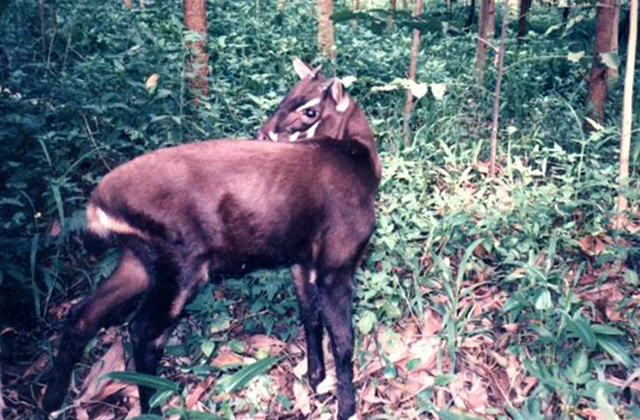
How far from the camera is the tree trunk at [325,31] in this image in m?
6.84

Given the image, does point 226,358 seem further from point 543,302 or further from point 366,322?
point 543,302

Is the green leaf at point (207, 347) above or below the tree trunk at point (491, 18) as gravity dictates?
below

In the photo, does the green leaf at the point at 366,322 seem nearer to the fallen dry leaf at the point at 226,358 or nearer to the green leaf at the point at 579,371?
the fallen dry leaf at the point at 226,358

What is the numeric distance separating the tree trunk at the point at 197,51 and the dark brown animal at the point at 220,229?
1.88m

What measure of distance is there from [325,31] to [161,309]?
5032mm

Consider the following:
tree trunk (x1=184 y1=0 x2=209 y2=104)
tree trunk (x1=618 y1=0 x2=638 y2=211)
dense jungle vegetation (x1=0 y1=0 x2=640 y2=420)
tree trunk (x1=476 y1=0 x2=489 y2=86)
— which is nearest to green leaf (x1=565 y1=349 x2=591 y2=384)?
dense jungle vegetation (x1=0 y1=0 x2=640 y2=420)

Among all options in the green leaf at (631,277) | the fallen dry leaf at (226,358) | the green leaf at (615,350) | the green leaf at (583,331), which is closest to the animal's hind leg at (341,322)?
the fallen dry leaf at (226,358)

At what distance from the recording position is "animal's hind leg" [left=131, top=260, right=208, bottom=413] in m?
2.68

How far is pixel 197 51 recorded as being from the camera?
4836 millimetres

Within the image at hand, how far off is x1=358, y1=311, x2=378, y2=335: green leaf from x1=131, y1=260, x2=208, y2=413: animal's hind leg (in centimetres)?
87

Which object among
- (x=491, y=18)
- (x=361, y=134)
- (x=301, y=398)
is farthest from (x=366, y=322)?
(x=491, y=18)

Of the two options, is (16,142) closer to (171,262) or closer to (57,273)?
(57,273)

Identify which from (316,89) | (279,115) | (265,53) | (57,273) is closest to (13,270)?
(57,273)

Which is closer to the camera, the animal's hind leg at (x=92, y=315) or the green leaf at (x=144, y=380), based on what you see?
the green leaf at (x=144, y=380)
